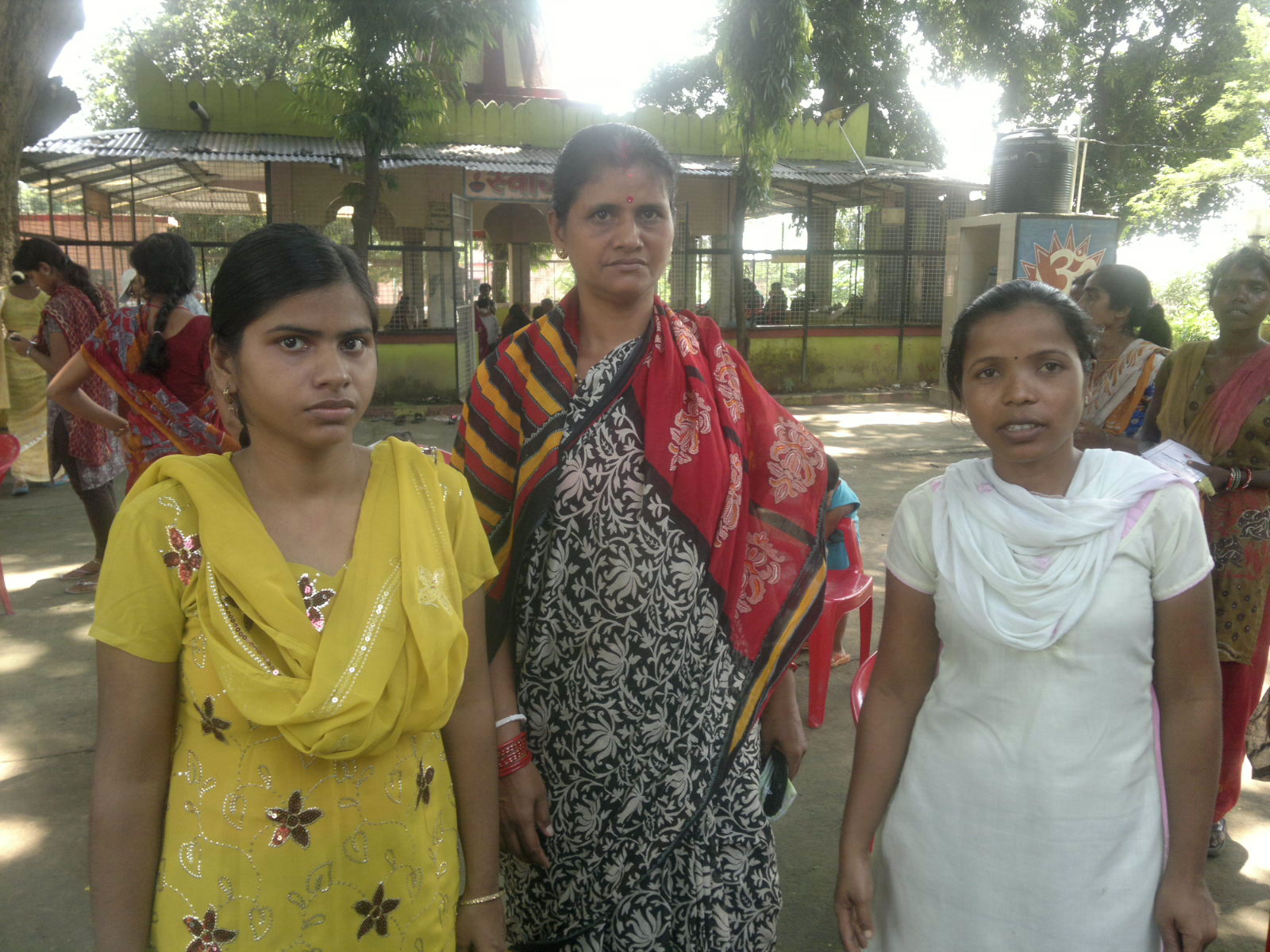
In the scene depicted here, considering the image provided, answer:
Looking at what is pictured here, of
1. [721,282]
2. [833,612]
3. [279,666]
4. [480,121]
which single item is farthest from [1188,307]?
[279,666]

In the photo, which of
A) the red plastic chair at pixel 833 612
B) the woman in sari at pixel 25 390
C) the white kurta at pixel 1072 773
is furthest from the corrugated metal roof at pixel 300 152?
the white kurta at pixel 1072 773

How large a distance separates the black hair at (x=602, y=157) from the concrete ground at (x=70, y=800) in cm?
195

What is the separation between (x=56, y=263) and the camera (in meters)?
5.84

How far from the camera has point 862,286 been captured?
1513 centimetres

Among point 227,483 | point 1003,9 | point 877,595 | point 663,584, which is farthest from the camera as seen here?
point 1003,9

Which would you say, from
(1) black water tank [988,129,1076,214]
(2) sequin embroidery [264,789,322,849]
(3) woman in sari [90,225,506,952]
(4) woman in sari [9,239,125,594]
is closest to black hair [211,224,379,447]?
(3) woman in sari [90,225,506,952]

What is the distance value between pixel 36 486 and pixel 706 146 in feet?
32.4

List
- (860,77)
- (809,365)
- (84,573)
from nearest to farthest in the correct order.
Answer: (84,573), (809,365), (860,77)

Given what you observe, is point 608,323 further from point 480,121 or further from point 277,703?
point 480,121

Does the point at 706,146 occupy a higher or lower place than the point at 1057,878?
higher

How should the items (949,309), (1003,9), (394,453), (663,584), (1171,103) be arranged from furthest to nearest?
(1171,103)
(1003,9)
(949,309)
(663,584)
(394,453)

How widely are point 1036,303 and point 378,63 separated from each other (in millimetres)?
9956

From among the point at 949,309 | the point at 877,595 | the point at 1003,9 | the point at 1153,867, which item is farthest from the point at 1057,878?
the point at 1003,9

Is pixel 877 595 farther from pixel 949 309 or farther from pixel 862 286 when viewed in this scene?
pixel 862 286
